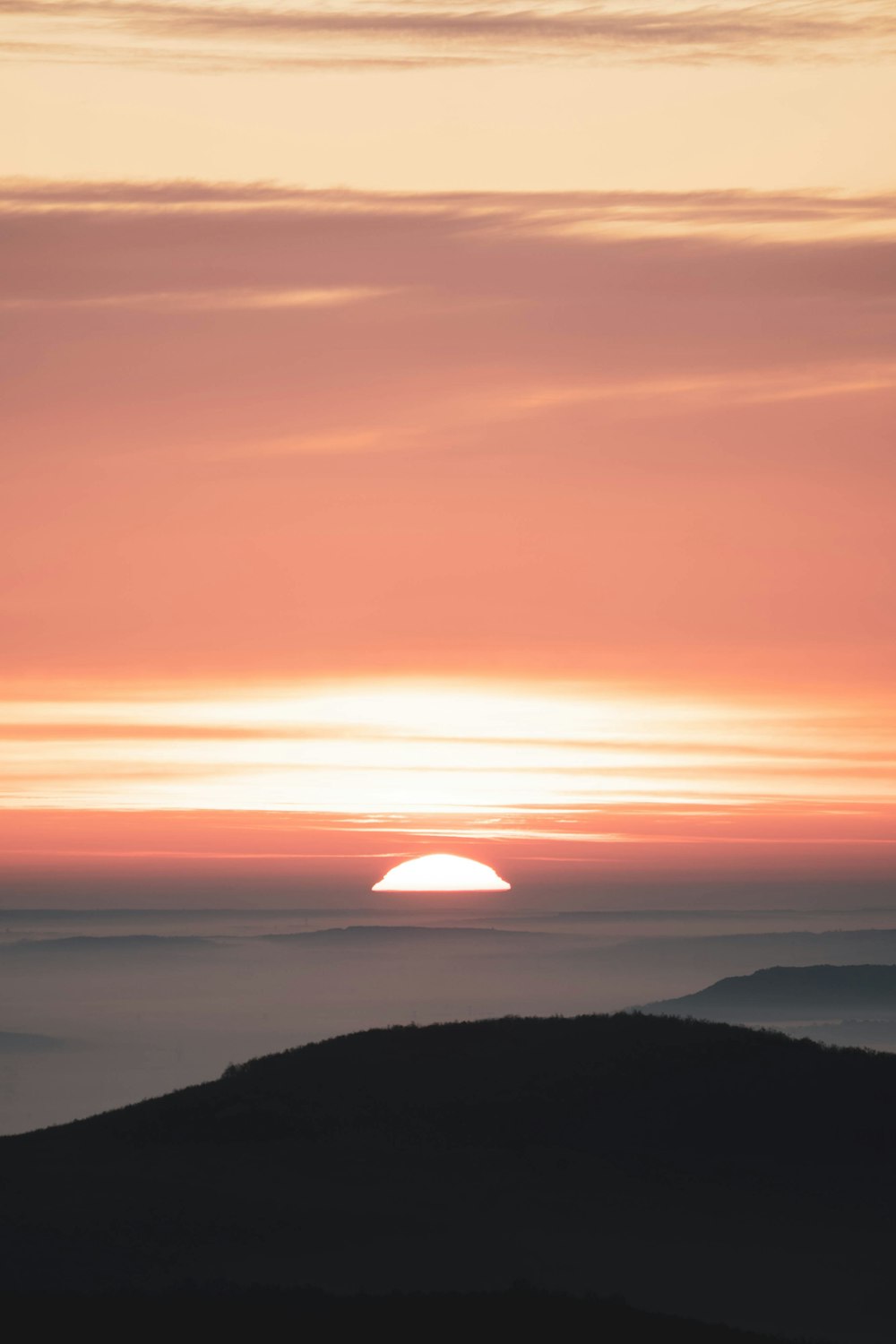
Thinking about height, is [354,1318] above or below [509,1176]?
below

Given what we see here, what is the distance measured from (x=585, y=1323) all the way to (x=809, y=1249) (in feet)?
23.6

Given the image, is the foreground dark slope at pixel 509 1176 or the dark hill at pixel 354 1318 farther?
the foreground dark slope at pixel 509 1176

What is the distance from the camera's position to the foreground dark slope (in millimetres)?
27625

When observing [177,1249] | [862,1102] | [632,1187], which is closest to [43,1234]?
[177,1249]

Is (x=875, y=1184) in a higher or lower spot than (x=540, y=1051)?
lower

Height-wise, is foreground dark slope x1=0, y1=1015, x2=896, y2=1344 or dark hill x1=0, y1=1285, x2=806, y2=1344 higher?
foreground dark slope x1=0, y1=1015, x2=896, y2=1344

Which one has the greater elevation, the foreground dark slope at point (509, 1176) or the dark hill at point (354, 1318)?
the foreground dark slope at point (509, 1176)

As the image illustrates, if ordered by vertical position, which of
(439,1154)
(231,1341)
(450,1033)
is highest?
(450,1033)

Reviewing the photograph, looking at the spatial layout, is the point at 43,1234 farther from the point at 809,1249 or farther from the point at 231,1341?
the point at 809,1249

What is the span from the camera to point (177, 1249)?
2830 centimetres

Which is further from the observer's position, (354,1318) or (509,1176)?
(509,1176)

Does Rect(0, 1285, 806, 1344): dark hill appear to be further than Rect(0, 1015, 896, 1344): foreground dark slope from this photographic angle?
No

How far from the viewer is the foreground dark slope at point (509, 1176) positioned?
2762cm

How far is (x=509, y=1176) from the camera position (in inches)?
1312
